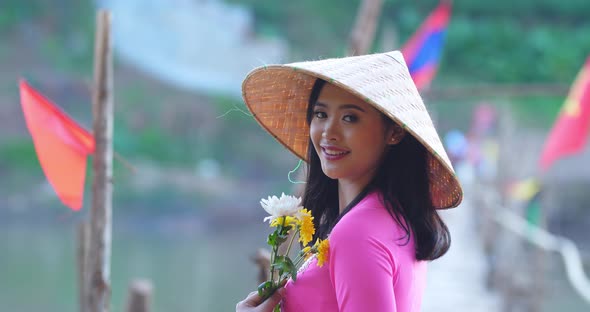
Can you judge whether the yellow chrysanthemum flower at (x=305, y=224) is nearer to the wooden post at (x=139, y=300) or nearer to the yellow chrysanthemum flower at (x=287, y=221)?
the yellow chrysanthemum flower at (x=287, y=221)

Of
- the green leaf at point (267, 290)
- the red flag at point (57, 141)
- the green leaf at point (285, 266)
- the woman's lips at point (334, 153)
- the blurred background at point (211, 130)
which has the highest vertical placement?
the woman's lips at point (334, 153)

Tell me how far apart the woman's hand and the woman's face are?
18 centimetres

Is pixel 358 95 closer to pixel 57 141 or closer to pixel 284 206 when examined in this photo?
pixel 284 206

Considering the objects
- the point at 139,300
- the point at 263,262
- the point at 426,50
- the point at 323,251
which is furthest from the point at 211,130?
the point at 323,251

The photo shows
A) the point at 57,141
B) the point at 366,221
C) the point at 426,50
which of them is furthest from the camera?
the point at 426,50

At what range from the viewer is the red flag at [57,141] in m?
2.55

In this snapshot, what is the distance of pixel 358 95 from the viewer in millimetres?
1130

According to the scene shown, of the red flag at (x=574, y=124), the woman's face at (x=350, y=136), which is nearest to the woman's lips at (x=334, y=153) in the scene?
the woman's face at (x=350, y=136)

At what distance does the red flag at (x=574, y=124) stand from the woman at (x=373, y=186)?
385 centimetres

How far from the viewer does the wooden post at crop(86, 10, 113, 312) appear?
255 cm

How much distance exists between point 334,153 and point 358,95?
0.32ft

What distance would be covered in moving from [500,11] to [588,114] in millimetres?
14432

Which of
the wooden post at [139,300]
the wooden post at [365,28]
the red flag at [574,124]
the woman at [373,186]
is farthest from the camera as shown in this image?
the red flag at [574,124]

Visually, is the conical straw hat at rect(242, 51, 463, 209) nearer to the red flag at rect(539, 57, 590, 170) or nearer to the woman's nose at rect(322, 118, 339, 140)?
the woman's nose at rect(322, 118, 339, 140)
